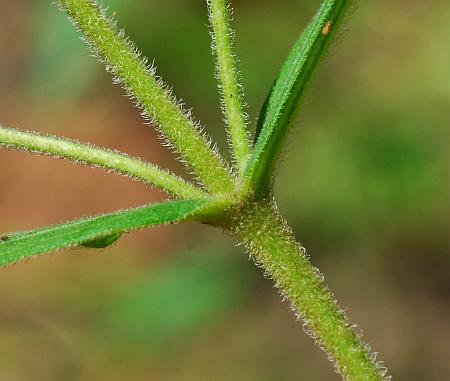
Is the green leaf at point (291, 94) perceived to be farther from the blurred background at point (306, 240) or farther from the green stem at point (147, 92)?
the blurred background at point (306, 240)

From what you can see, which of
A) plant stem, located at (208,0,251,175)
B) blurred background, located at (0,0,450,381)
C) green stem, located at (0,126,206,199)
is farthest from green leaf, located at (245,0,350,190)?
blurred background, located at (0,0,450,381)

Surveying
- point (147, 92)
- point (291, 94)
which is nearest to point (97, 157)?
point (147, 92)

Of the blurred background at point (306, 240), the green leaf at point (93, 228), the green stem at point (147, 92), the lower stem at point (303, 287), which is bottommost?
the blurred background at point (306, 240)

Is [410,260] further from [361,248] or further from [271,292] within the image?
[271,292]

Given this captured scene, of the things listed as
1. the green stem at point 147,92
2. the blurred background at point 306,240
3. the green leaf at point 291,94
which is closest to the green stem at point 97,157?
the green stem at point 147,92

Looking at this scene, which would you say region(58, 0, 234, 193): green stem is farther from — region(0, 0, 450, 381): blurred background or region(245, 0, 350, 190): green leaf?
region(0, 0, 450, 381): blurred background

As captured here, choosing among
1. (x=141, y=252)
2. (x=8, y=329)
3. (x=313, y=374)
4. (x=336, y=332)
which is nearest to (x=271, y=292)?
(x=313, y=374)
